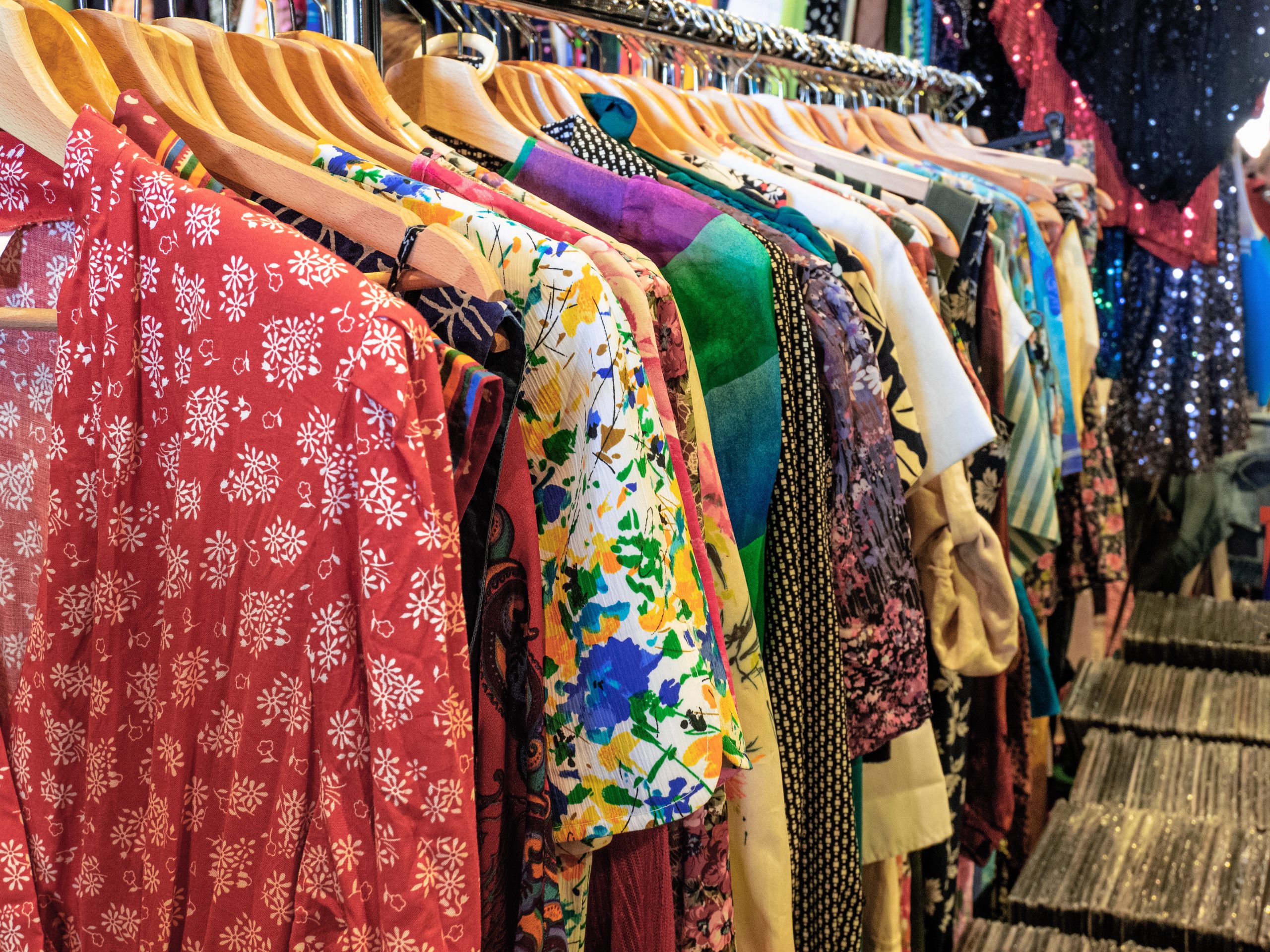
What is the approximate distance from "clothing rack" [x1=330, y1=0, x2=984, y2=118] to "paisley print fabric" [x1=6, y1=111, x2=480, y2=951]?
0.46 meters

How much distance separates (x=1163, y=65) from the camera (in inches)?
85.4

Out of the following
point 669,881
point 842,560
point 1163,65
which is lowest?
point 669,881

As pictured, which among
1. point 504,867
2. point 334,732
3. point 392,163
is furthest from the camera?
point 392,163

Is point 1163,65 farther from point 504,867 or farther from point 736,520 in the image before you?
point 504,867

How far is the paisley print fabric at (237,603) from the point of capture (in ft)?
1.71

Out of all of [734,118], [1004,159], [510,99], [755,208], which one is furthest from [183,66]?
[1004,159]

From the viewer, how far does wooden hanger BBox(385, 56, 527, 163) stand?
3.09ft

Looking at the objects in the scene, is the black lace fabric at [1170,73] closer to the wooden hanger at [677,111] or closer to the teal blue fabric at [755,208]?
the wooden hanger at [677,111]

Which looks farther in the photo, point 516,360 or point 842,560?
point 842,560

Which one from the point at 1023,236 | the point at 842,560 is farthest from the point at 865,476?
the point at 1023,236

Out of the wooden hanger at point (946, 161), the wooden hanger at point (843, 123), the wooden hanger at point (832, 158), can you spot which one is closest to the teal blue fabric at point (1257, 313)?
the wooden hanger at point (946, 161)

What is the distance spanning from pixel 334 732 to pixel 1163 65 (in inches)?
87.4

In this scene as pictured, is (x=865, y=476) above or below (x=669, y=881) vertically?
above

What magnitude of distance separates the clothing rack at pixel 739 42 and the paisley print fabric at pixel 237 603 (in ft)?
1.50
